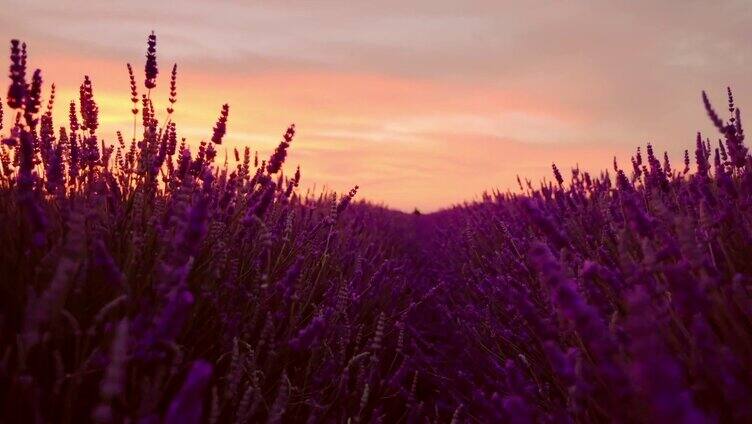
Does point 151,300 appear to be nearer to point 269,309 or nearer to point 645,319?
point 269,309

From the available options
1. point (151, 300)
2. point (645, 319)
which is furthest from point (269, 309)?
point (645, 319)

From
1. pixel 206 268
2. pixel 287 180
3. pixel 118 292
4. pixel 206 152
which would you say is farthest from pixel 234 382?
pixel 287 180

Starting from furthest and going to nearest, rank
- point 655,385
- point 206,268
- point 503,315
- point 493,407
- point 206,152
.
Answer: point 503,315 < point 206,152 < point 206,268 < point 493,407 < point 655,385

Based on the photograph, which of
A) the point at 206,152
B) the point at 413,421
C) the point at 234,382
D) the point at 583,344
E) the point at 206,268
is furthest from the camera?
the point at 206,152

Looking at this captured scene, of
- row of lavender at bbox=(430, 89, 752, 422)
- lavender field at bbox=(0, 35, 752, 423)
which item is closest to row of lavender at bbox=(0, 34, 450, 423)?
lavender field at bbox=(0, 35, 752, 423)

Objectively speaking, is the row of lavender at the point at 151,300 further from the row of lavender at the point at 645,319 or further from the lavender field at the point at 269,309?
the row of lavender at the point at 645,319

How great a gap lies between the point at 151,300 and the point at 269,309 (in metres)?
0.65

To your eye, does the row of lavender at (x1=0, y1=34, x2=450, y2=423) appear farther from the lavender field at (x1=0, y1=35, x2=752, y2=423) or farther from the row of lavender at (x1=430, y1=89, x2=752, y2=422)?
the row of lavender at (x1=430, y1=89, x2=752, y2=422)

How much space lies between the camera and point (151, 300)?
189 centimetres

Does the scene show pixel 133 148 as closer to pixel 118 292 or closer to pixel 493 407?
pixel 118 292

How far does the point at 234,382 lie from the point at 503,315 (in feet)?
8.06

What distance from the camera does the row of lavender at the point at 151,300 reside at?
1.32 metres

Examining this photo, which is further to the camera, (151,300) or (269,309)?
(269,309)

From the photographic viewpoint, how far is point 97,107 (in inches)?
114
